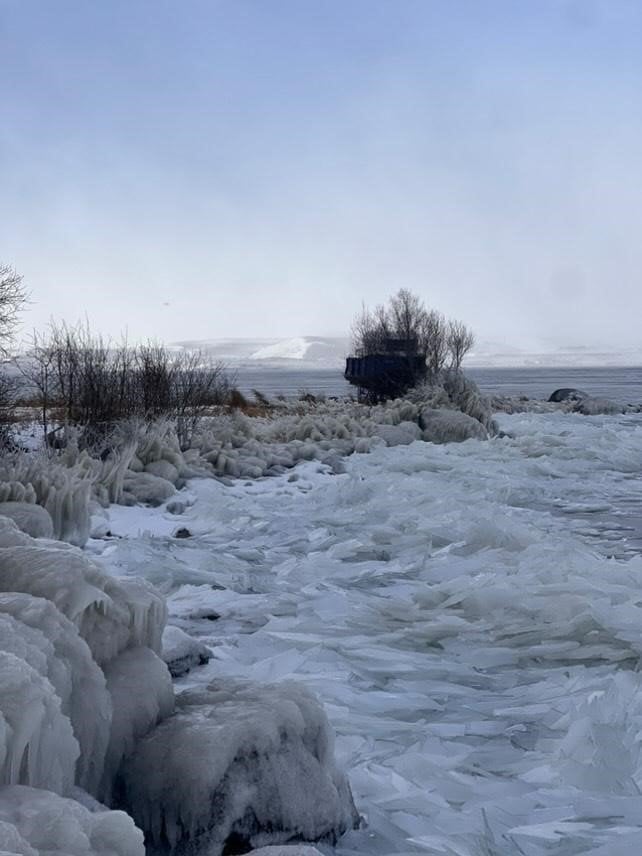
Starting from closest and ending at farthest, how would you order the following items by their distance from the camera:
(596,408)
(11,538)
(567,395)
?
(11,538), (596,408), (567,395)

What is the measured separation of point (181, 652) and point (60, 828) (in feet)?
7.59

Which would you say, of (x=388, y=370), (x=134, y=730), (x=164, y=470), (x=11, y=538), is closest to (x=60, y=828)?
(x=134, y=730)

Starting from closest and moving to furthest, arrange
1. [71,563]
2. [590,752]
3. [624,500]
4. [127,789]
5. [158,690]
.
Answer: [127,789] < [158,690] < [71,563] < [590,752] < [624,500]

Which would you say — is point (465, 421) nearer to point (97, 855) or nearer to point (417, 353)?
point (417, 353)

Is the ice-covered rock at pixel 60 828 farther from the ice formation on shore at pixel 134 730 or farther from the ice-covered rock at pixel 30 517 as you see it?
the ice-covered rock at pixel 30 517

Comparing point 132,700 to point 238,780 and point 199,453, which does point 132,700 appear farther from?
point 199,453

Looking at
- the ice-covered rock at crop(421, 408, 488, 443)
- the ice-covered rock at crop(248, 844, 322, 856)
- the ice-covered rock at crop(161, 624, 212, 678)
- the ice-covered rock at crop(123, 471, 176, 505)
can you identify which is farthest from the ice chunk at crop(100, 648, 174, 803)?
the ice-covered rock at crop(421, 408, 488, 443)

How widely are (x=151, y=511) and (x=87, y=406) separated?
392 centimetres

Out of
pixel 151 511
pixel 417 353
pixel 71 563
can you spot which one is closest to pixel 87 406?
pixel 151 511

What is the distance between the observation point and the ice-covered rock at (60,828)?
1472mm

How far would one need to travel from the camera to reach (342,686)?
3.83 meters

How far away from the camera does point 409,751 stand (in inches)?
124

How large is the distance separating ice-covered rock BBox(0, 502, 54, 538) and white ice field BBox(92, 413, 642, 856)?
21.5 inches

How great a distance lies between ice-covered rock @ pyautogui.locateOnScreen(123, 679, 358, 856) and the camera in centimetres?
223
